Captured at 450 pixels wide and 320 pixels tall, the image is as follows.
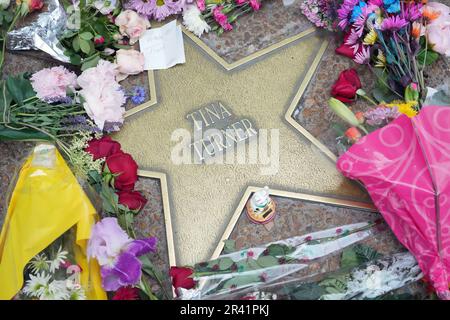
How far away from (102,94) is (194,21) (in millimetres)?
393

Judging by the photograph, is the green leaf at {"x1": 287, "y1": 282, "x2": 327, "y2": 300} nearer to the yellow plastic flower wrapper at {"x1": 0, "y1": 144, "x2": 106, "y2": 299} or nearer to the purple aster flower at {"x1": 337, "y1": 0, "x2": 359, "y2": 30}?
the yellow plastic flower wrapper at {"x1": 0, "y1": 144, "x2": 106, "y2": 299}

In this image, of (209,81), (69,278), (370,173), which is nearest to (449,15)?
(370,173)

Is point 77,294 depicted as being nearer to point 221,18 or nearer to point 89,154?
point 89,154

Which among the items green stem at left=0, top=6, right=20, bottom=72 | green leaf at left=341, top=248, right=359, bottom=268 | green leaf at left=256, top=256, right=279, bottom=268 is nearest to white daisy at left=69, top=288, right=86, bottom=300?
green leaf at left=256, top=256, right=279, bottom=268

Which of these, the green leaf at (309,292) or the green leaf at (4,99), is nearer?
the green leaf at (309,292)

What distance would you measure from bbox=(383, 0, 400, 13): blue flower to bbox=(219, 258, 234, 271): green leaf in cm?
87

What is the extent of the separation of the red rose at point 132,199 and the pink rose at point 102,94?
0.21m

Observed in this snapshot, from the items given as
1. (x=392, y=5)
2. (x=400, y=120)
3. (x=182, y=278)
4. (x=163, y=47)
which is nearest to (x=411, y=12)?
(x=392, y=5)

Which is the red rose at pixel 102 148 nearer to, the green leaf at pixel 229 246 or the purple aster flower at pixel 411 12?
the green leaf at pixel 229 246

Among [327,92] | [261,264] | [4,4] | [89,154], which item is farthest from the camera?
[4,4]

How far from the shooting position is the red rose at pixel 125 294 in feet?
5.15

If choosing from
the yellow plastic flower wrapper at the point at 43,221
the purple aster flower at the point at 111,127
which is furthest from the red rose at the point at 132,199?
the purple aster flower at the point at 111,127

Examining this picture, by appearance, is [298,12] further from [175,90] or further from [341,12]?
[175,90]

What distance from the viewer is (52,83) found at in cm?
181
